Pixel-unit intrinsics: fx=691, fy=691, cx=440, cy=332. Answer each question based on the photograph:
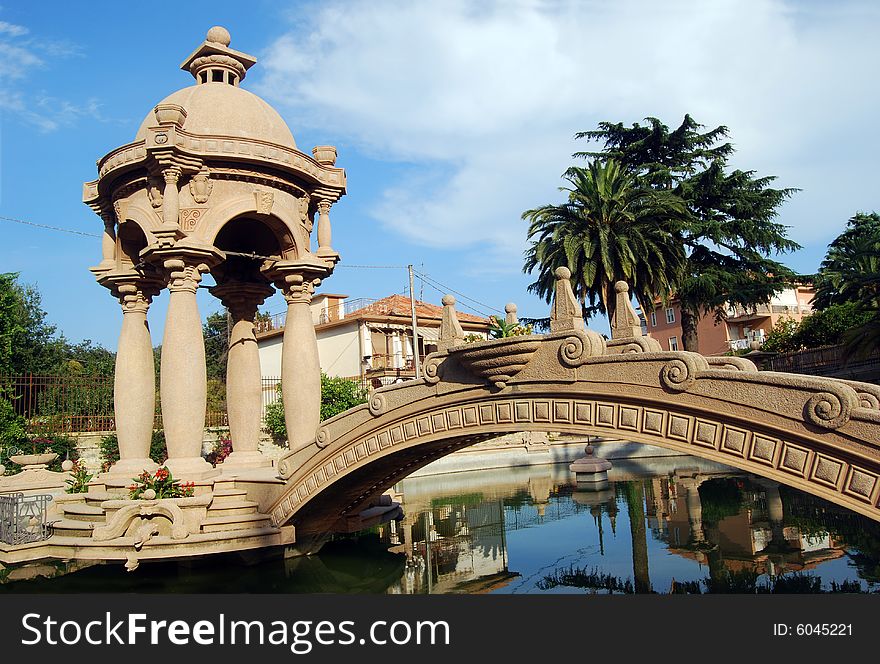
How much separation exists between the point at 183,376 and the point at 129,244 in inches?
177

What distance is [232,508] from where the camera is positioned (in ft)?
43.8

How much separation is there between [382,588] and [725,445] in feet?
24.6

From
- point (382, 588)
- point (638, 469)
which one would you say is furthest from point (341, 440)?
point (638, 469)

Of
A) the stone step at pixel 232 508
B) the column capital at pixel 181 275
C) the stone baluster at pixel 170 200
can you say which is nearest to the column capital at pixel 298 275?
the column capital at pixel 181 275

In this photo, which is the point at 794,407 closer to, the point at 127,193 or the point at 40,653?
the point at 40,653

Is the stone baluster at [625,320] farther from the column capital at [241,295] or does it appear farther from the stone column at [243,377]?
the column capital at [241,295]

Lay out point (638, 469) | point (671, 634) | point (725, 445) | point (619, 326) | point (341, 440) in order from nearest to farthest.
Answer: point (725, 445), point (671, 634), point (619, 326), point (341, 440), point (638, 469)

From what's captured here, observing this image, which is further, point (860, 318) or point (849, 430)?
point (860, 318)

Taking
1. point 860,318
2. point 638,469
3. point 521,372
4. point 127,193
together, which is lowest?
point 638,469

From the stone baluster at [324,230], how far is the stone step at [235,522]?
19.1 ft

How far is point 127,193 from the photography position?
1474cm

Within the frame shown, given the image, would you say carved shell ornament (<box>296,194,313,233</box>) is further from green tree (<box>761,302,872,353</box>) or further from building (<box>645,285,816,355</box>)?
building (<box>645,285,816,355</box>)

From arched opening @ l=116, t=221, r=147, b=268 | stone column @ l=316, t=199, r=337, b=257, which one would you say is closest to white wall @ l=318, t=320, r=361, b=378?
arched opening @ l=116, t=221, r=147, b=268

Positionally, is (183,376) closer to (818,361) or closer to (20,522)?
(20,522)
